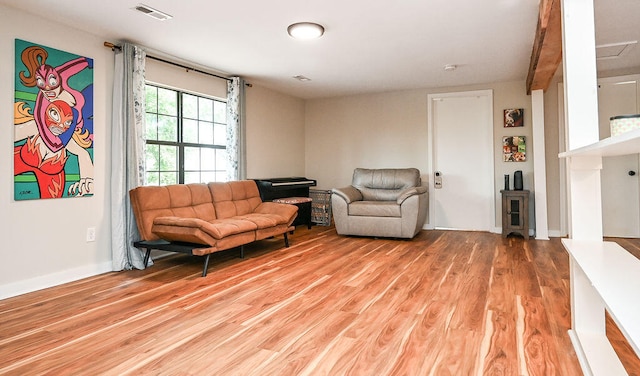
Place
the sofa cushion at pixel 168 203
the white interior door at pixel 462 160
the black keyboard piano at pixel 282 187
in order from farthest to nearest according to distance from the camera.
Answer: the white interior door at pixel 462 160 < the black keyboard piano at pixel 282 187 < the sofa cushion at pixel 168 203

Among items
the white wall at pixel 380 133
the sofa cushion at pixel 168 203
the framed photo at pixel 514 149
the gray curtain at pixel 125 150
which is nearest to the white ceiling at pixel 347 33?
the gray curtain at pixel 125 150

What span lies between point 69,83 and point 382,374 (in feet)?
11.5

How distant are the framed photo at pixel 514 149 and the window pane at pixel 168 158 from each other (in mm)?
4699

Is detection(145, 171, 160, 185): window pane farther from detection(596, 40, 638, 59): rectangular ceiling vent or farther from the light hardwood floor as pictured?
detection(596, 40, 638, 59): rectangular ceiling vent

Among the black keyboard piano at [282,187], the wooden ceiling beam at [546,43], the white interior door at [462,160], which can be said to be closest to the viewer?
the wooden ceiling beam at [546,43]

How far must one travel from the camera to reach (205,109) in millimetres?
4969

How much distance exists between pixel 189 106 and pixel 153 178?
1050 millimetres

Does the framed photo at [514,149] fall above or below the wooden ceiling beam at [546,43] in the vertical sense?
below

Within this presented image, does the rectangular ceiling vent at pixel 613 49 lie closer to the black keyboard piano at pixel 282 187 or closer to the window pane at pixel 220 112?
the black keyboard piano at pixel 282 187

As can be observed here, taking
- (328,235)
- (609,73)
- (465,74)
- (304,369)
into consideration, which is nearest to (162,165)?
(328,235)

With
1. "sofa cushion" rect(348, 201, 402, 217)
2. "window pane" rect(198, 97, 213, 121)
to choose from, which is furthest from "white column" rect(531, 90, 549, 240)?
"window pane" rect(198, 97, 213, 121)

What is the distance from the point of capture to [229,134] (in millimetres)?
5148

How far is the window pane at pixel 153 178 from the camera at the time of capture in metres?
4.23

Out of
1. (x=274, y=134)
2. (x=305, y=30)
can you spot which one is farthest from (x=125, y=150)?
(x=274, y=134)
